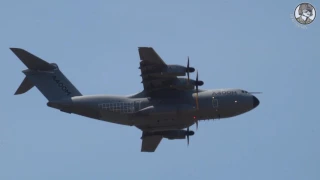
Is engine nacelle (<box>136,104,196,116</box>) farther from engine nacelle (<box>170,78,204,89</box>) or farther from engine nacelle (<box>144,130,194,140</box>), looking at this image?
engine nacelle (<box>144,130,194,140</box>)

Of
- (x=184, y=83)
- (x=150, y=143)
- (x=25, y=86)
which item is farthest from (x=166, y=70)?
(x=25, y=86)

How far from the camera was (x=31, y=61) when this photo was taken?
48.2 m

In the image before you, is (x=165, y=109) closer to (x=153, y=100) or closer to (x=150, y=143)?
(x=153, y=100)

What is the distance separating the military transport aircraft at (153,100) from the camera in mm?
47656

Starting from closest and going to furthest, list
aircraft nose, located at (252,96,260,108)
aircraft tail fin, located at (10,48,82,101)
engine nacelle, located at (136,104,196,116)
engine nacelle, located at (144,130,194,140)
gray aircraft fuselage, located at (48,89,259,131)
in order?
engine nacelle, located at (136,104,196,116) < gray aircraft fuselage, located at (48,89,259,131) < aircraft tail fin, located at (10,48,82,101) < aircraft nose, located at (252,96,260,108) < engine nacelle, located at (144,130,194,140)

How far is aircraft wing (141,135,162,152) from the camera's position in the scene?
5108 cm

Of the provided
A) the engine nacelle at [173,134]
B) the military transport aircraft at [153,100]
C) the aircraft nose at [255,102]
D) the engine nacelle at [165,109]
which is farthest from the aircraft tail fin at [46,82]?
the aircraft nose at [255,102]

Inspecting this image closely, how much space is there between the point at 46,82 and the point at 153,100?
589cm

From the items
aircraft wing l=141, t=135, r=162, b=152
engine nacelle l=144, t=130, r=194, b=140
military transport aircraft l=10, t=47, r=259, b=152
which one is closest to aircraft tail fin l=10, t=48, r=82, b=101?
military transport aircraft l=10, t=47, r=259, b=152

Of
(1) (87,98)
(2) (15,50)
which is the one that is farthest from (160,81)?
(2) (15,50)

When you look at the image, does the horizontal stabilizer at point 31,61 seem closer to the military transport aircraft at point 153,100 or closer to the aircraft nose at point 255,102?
the military transport aircraft at point 153,100

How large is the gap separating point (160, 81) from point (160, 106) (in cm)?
142

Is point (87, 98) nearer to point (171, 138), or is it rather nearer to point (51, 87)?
point (51, 87)

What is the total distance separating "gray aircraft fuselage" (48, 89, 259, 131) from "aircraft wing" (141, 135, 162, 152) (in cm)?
255
